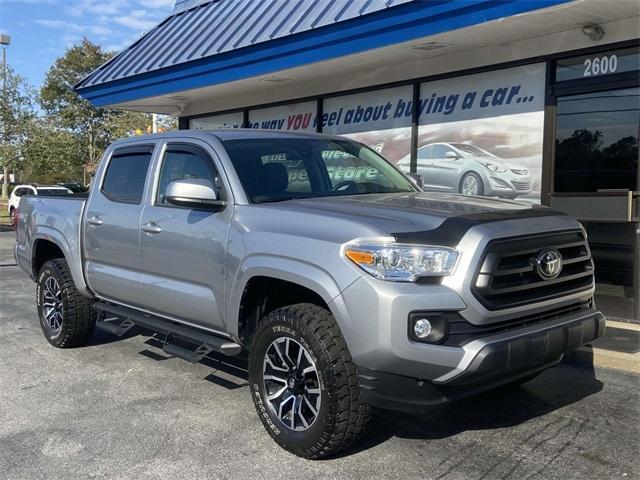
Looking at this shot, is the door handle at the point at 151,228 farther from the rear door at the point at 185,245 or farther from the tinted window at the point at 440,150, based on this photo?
the tinted window at the point at 440,150

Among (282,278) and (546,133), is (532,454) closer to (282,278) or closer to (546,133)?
(282,278)

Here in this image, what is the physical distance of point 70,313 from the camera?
587cm

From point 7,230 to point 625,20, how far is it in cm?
1968

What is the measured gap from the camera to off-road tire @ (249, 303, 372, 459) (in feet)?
11.0

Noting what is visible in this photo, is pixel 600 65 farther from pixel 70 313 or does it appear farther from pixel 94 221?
pixel 70 313

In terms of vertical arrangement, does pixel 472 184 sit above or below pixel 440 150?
below

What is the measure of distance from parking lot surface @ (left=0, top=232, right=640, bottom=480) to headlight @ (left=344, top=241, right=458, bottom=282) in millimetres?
1121

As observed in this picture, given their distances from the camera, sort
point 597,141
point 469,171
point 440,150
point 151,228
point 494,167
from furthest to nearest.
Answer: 1. point 440,150
2. point 469,171
3. point 494,167
4. point 597,141
5. point 151,228

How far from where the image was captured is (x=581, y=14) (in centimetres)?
664

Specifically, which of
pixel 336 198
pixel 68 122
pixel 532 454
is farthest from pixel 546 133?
pixel 68 122

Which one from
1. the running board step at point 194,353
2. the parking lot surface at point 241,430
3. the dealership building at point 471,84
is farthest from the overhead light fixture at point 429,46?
the running board step at point 194,353

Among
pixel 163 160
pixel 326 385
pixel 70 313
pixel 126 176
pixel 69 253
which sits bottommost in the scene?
pixel 70 313

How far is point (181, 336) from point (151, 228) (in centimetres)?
85

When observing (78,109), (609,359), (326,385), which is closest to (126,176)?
(326,385)
